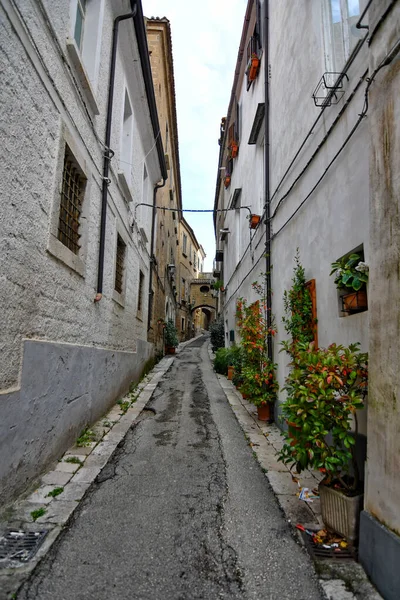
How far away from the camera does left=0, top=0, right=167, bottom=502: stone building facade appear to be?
2.84m

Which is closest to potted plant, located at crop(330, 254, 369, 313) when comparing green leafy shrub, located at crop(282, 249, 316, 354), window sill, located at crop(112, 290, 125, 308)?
green leafy shrub, located at crop(282, 249, 316, 354)

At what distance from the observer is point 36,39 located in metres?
3.22

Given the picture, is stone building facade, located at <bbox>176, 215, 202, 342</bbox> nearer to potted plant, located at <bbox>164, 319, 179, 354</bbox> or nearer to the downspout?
potted plant, located at <bbox>164, 319, 179, 354</bbox>

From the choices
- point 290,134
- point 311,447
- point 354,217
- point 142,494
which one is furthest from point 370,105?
point 142,494

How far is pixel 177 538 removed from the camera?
2.56m

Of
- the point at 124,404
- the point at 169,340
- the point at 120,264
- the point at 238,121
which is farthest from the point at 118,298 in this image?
the point at 169,340

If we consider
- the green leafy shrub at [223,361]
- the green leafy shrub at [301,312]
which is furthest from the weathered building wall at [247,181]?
the green leafy shrub at [301,312]

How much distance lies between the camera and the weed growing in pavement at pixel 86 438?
14.3 feet

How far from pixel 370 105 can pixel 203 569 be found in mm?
3410

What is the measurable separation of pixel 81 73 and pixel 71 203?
160 centimetres

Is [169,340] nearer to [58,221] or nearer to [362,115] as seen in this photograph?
[58,221]

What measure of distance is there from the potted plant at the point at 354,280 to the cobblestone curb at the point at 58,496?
3000 millimetres

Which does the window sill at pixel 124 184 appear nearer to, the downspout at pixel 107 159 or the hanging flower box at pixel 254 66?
the downspout at pixel 107 159

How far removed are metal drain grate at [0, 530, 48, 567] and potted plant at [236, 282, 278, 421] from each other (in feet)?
13.1
